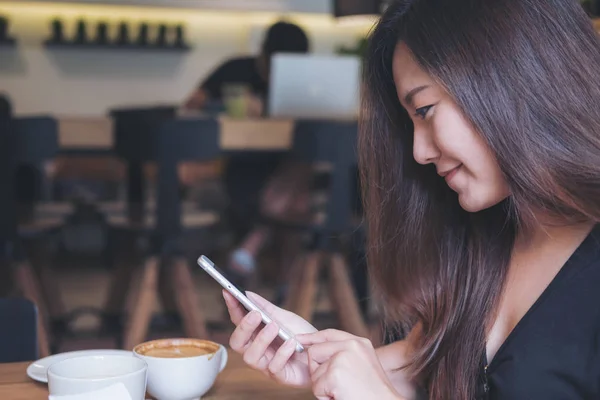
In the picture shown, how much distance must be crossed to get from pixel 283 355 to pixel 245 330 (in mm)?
57

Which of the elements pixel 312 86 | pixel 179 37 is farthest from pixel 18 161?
pixel 179 37

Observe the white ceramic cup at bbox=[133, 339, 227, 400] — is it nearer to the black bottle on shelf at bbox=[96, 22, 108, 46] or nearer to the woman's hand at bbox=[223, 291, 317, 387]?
the woman's hand at bbox=[223, 291, 317, 387]

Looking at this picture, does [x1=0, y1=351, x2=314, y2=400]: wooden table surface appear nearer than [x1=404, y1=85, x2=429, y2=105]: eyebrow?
Yes

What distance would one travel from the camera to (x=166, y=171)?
2523 millimetres

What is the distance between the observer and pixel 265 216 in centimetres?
297


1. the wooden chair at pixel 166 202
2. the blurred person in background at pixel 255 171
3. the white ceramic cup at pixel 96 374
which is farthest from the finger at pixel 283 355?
the blurred person in background at pixel 255 171

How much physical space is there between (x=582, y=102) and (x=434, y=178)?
316 millimetres

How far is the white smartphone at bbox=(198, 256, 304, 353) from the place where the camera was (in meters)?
0.80

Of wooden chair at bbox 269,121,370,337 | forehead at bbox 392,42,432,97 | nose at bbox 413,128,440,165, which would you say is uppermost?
forehead at bbox 392,42,432,97

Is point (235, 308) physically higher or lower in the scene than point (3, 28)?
lower

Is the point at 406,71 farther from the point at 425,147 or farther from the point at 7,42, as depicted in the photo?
the point at 7,42

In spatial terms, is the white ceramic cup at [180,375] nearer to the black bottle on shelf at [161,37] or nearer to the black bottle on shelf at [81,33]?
the black bottle on shelf at [81,33]

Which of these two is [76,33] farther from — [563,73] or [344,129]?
[563,73]

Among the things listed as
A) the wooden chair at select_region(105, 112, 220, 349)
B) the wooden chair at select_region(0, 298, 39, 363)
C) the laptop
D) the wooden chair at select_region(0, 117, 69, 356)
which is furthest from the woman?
the laptop
